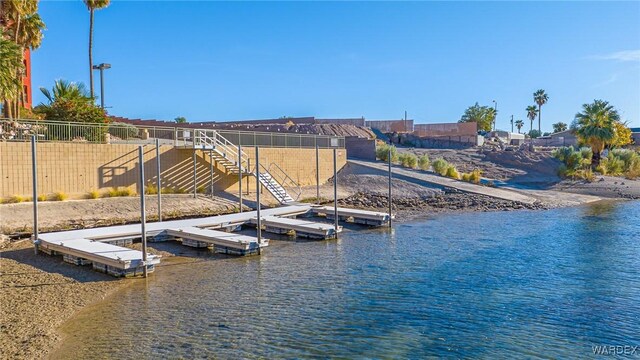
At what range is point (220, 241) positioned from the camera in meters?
17.6

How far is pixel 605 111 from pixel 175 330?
47.3 meters

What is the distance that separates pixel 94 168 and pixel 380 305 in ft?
54.0

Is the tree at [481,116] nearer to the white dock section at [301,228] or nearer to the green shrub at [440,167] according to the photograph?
the green shrub at [440,167]

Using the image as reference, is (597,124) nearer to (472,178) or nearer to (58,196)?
(472,178)

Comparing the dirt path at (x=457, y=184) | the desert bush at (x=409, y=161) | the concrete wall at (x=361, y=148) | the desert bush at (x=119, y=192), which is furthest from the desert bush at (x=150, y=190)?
the desert bush at (x=409, y=161)

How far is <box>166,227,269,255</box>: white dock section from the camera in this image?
679 inches

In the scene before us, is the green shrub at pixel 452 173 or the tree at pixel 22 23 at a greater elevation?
the tree at pixel 22 23

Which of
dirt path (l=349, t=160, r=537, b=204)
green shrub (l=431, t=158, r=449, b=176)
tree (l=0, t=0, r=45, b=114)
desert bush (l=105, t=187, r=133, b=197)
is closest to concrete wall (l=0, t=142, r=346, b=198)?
desert bush (l=105, t=187, r=133, b=197)

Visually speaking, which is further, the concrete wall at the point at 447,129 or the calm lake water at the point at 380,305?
the concrete wall at the point at 447,129

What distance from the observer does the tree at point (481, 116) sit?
84188 mm

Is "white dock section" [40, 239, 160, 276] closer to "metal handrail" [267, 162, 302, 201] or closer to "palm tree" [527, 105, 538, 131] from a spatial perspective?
"metal handrail" [267, 162, 302, 201]

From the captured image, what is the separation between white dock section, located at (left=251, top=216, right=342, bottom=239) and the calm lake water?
1277 millimetres

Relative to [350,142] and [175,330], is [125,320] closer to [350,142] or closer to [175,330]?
[175,330]

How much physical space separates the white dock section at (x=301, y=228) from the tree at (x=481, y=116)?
67.8 m
